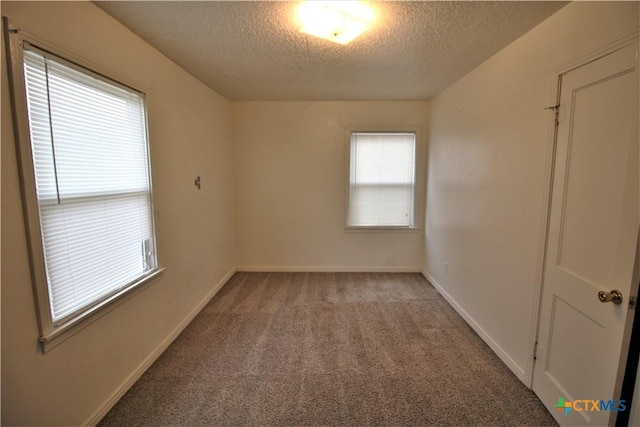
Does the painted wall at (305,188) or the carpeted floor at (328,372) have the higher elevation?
the painted wall at (305,188)

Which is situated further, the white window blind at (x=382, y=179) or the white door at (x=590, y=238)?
the white window blind at (x=382, y=179)

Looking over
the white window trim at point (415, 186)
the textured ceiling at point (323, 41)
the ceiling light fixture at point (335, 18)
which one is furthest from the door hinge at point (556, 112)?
the white window trim at point (415, 186)

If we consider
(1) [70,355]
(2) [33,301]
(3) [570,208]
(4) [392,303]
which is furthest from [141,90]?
(4) [392,303]

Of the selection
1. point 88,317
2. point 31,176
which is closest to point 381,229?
point 88,317

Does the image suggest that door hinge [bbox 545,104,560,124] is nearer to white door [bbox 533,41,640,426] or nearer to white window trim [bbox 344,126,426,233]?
white door [bbox 533,41,640,426]

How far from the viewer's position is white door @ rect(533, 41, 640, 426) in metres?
1.24

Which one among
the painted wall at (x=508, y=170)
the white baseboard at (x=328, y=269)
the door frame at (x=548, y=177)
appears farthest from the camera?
the white baseboard at (x=328, y=269)

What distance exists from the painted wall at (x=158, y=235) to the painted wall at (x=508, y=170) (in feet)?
8.87

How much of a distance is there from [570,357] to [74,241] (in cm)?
278

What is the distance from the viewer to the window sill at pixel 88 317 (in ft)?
4.41

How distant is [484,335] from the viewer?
8.02ft

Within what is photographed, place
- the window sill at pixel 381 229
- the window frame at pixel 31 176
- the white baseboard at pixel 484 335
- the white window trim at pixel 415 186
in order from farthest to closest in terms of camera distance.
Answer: the window sill at pixel 381 229 < the white window trim at pixel 415 186 < the white baseboard at pixel 484 335 < the window frame at pixel 31 176

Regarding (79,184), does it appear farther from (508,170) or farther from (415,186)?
(415,186)

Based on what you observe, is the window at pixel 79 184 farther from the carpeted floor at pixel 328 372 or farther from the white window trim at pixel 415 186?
the white window trim at pixel 415 186
